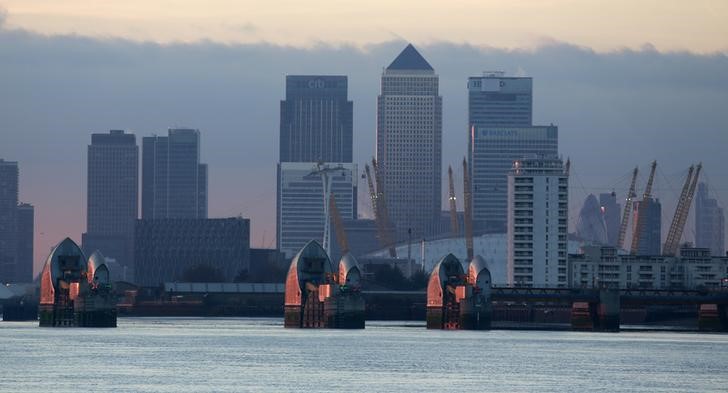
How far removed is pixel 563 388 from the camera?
147125 mm

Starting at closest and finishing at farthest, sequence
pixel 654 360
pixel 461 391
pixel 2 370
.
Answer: pixel 461 391, pixel 2 370, pixel 654 360

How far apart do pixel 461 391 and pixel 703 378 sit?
2733 centimetres

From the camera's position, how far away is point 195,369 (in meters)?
162

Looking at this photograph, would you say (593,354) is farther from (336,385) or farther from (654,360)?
(336,385)

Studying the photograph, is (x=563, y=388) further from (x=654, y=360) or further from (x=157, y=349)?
(x=157, y=349)

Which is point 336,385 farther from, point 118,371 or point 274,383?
point 118,371

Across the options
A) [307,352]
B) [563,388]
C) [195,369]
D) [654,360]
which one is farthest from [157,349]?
[563,388]

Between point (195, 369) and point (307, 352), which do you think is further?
point (307, 352)

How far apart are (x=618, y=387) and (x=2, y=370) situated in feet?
144

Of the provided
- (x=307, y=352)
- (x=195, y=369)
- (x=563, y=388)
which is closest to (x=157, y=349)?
(x=307, y=352)

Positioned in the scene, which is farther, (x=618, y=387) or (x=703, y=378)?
(x=703, y=378)

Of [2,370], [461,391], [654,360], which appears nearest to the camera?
[461,391]

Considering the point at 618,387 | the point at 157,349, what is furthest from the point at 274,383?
the point at 157,349

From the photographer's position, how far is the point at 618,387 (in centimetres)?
14988
